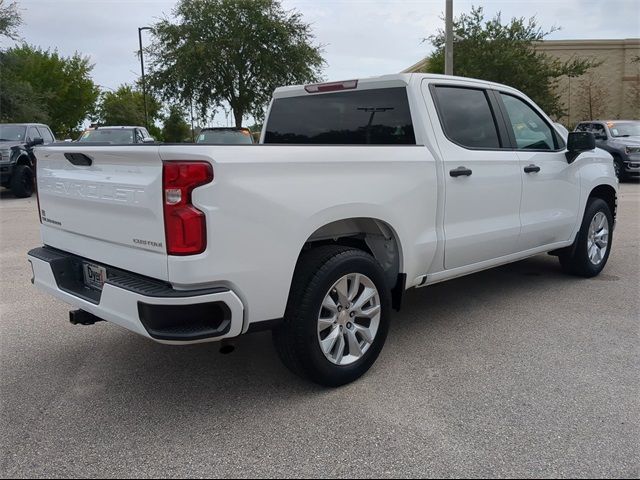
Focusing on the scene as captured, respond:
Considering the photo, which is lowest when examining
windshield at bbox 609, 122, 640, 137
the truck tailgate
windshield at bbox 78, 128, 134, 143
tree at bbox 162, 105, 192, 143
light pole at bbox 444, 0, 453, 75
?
the truck tailgate

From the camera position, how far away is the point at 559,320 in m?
4.73

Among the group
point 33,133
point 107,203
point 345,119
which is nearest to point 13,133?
point 33,133

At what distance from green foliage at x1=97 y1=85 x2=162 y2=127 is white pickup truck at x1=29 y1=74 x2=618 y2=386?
4574cm

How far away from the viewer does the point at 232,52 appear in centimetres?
2922

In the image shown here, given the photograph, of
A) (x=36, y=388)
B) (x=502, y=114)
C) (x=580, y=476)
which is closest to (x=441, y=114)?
(x=502, y=114)

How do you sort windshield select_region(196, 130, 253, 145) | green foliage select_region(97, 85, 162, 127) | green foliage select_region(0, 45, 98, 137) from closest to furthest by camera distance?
windshield select_region(196, 130, 253, 145) < green foliage select_region(0, 45, 98, 137) < green foliage select_region(97, 85, 162, 127)

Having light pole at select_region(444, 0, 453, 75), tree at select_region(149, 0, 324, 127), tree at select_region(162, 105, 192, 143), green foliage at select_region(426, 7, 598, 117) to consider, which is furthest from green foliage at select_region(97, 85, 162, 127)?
light pole at select_region(444, 0, 453, 75)

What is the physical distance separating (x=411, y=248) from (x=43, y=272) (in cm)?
237

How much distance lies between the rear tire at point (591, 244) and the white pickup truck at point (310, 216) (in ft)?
2.66

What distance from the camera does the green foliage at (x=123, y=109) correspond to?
165 feet

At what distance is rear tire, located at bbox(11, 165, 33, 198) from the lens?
47.9ft

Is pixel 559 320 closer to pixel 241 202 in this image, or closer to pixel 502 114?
pixel 502 114

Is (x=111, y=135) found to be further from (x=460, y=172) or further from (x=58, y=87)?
(x=58, y=87)

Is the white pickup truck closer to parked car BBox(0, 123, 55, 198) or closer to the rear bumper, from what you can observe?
the rear bumper
